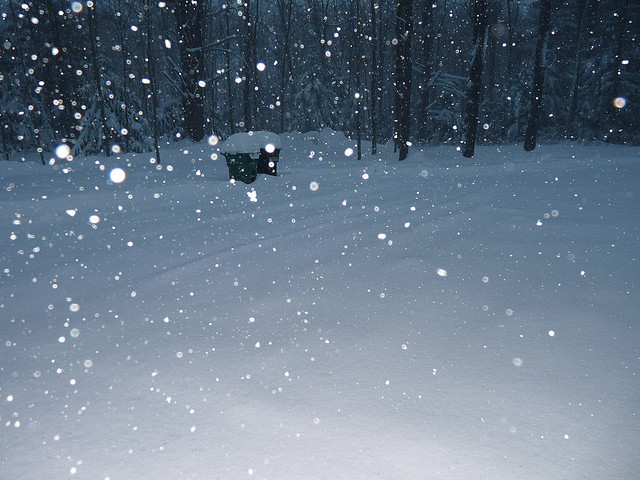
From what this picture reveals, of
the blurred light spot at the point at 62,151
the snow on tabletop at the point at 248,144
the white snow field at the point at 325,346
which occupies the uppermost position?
the snow on tabletop at the point at 248,144

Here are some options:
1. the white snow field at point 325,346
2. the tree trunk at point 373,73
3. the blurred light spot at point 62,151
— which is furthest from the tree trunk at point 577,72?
the blurred light spot at point 62,151

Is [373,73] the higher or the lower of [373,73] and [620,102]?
the higher

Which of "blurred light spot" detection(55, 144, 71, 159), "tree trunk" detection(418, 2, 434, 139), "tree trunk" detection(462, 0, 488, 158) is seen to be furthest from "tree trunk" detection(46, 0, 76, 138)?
"tree trunk" detection(462, 0, 488, 158)

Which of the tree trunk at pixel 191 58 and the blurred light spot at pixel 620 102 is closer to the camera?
the tree trunk at pixel 191 58

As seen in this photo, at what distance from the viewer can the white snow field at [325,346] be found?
185 cm

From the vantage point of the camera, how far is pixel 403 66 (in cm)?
1477

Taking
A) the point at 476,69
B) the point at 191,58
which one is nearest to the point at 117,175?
the point at 191,58

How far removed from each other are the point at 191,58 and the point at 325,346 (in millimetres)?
15892

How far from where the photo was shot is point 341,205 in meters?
7.15

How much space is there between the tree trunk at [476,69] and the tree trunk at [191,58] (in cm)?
1019

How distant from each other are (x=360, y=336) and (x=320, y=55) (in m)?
26.2

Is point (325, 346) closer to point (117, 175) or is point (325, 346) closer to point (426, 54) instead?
point (117, 175)

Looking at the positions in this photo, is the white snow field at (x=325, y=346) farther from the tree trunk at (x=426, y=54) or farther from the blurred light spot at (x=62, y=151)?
the blurred light spot at (x=62, y=151)

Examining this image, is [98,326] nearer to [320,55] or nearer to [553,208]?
[553,208]
